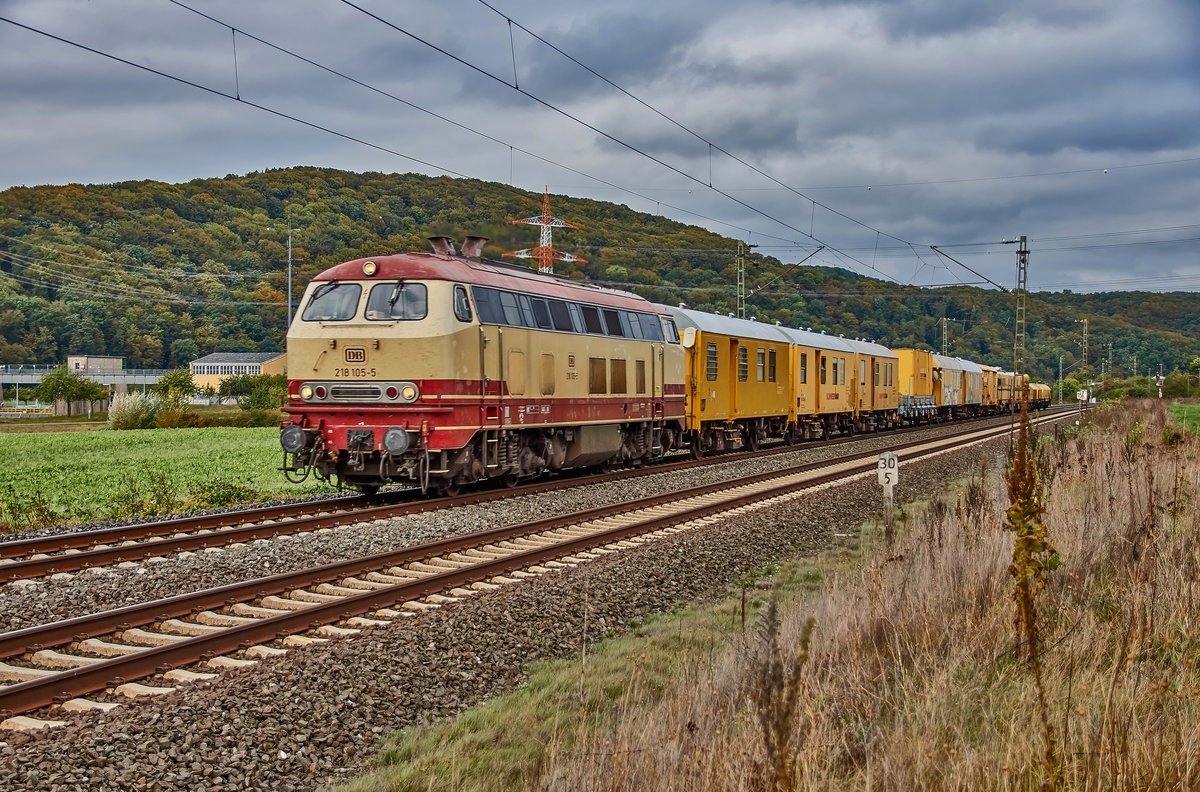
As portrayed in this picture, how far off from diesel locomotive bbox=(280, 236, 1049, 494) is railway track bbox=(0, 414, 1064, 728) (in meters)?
2.92

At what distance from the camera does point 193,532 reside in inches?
507

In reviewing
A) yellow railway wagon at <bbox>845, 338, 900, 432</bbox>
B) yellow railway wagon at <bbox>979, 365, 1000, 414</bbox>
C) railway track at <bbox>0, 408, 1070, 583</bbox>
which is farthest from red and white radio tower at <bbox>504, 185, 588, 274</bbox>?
yellow railway wagon at <bbox>979, 365, 1000, 414</bbox>

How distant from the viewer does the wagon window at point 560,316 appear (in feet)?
59.6

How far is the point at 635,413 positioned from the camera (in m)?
21.5

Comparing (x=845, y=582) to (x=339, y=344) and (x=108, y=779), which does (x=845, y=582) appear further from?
(x=339, y=344)

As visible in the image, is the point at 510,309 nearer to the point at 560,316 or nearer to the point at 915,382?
the point at 560,316

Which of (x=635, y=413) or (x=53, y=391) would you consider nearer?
(x=635, y=413)

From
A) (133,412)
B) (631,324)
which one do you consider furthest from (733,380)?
(133,412)

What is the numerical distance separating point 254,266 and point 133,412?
71016mm

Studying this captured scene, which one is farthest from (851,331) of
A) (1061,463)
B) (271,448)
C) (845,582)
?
(845,582)

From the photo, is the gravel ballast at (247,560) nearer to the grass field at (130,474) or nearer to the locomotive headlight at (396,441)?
the locomotive headlight at (396,441)

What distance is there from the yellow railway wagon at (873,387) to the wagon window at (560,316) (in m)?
22.4

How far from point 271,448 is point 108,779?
28.4m

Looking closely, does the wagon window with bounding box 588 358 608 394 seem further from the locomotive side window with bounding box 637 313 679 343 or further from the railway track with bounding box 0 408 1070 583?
the railway track with bounding box 0 408 1070 583
